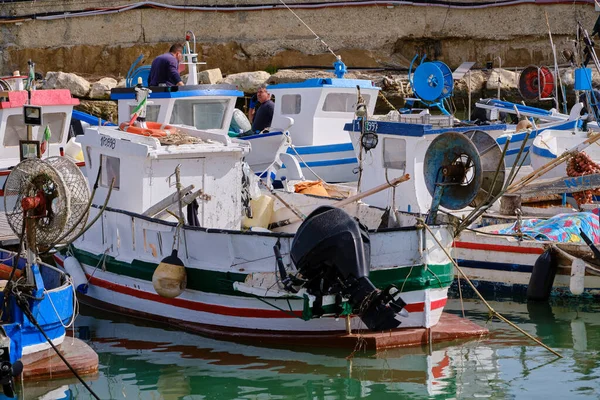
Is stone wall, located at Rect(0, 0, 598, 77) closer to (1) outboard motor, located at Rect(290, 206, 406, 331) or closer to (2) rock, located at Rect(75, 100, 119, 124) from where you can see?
(2) rock, located at Rect(75, 100, 119, 124)

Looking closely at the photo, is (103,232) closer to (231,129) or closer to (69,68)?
(231,129)

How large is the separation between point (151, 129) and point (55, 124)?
14.5 ft

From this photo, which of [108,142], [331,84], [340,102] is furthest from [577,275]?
[340,102]

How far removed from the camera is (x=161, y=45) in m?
32.3

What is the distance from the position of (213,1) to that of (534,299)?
2160 cm

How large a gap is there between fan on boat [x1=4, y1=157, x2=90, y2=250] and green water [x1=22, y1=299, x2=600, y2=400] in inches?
55.5

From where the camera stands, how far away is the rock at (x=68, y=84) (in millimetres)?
28109

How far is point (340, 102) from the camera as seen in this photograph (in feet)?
63.8

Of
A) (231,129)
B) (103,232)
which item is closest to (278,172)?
(231,129)

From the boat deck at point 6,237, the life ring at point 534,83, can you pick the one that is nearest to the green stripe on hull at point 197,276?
the boat deck at point 6,237

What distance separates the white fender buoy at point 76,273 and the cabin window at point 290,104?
746 cm

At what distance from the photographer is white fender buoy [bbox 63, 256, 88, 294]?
502 inches

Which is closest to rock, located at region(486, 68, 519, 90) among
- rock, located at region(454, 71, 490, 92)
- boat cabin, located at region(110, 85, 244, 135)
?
rock, located at region(454, 71, 490, 92)

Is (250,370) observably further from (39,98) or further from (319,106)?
(319,106)
